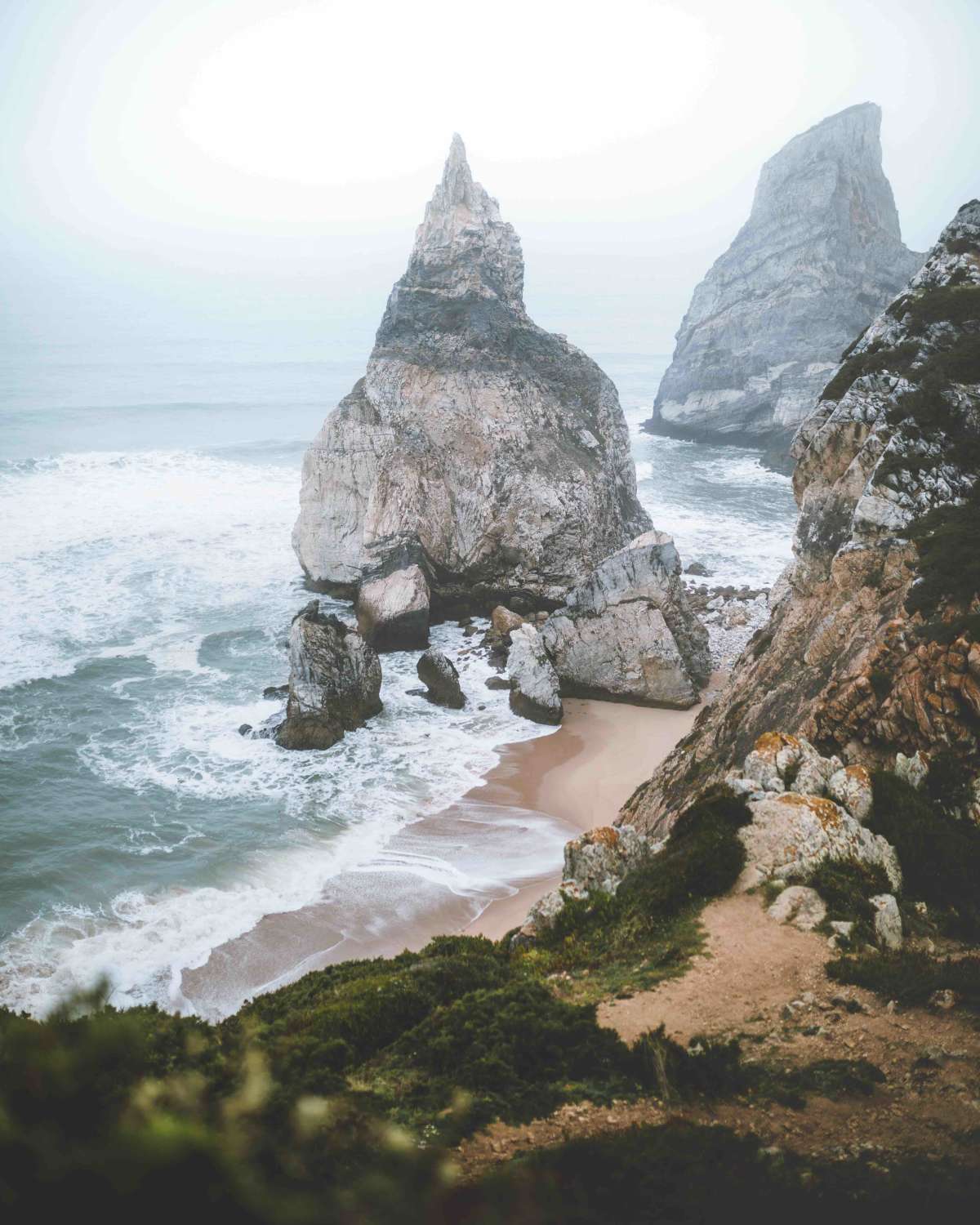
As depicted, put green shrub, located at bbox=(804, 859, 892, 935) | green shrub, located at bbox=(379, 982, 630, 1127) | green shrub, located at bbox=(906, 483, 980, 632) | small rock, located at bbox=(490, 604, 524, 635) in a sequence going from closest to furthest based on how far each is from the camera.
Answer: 1. green shrub, located at bbox=(379, 982, 630, 1127)
2. green shrub, located at bbox=(804, 859, 892, 935)
3. green shrub, located at bbox=(906, 483, 980, 632)
4. small rock, located at bbox=(490, 604, 524, 635)

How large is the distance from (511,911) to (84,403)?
71686 millimetres

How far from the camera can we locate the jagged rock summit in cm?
3123

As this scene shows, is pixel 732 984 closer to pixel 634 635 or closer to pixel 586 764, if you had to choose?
pixel 586 764

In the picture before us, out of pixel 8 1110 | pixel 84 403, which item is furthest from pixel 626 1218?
pixel 84 403

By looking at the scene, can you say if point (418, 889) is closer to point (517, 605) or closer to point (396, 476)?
point (517, 605)

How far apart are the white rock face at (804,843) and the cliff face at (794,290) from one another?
57.4 m

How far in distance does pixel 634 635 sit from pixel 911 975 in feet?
56.9

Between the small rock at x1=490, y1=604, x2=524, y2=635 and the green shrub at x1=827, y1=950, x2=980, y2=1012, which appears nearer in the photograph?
the green shrub at x1=827, y1=950, x2=980, y2=1012

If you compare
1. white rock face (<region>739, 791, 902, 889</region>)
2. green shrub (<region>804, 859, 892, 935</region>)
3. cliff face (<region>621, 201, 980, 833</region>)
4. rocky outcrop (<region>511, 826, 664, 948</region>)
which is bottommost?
rocky outcrop (<region>511, 826, 664, 948</region>)

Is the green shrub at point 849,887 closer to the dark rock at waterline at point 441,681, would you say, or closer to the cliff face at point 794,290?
the dark rock at waterline at point 441,681

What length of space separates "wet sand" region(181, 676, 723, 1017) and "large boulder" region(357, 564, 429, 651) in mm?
7078

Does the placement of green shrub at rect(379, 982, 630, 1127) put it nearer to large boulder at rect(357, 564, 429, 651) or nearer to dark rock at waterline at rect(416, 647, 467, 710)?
dark rock at waterline at rect(416, 647, 467, 710)

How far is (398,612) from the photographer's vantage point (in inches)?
1128

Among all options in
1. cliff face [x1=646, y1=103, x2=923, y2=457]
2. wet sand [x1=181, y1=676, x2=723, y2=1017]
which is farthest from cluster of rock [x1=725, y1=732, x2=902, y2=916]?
cliff face [x1=646, y1=103, x2=923, y2=457]
